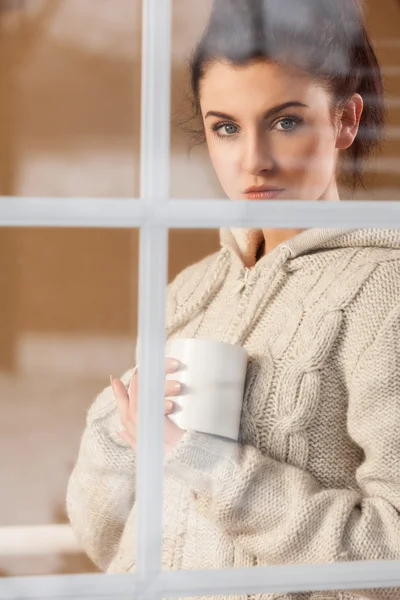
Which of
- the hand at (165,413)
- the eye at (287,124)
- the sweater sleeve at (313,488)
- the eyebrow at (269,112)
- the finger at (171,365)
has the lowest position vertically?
the sweater sleeve at (313,488)

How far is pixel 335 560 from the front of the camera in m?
0.68

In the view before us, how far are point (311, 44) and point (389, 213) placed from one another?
0.15 metres

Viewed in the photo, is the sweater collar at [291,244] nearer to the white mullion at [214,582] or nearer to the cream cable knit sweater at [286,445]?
the cream cable knit sweater at [286,445]

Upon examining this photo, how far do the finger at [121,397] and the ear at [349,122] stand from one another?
27cm

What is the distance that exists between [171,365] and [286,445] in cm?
11

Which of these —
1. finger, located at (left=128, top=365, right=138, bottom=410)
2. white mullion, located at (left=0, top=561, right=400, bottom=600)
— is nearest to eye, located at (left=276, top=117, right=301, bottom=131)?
finger, located at (left=128, top=365, right=138, bottom=410)

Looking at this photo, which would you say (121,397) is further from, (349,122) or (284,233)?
(349,122)

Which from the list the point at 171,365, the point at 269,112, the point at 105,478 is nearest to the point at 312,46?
the point at 269,112

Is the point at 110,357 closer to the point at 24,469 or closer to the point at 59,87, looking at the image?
the point at 24,469

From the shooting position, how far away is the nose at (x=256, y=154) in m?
0.66

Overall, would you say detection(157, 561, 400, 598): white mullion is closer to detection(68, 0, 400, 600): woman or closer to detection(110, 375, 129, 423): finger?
detection(68, 0, 400, 600): woman

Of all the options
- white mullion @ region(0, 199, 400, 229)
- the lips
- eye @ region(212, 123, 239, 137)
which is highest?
eye @ region(212, 123, 239, 137)

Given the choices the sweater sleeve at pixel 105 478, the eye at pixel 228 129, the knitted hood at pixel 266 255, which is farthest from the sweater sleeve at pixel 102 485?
the eye at pixel 228 129

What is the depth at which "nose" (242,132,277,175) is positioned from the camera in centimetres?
66
